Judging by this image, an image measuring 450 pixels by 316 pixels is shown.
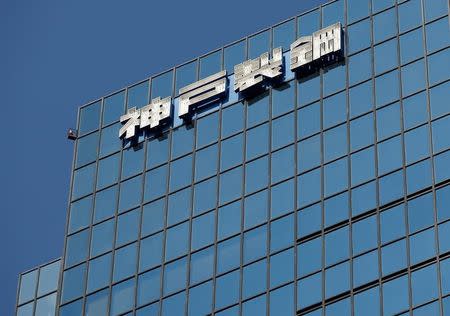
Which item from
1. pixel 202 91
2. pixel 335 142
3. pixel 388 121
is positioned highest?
pixel 202 91

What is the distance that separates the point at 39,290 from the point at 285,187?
1800cm

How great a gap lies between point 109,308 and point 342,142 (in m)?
15.8

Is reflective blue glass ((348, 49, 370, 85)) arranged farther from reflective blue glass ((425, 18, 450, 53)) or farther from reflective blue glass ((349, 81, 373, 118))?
reflective blue glass ((425, 18, 450, 53))

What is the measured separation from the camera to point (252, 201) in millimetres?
108688

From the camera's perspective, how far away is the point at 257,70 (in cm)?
11269

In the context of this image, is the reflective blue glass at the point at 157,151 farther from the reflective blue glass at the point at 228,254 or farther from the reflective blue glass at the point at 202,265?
the reflective blue glass at the point at 228,254

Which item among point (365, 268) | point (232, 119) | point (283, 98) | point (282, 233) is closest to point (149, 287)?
point (282, 233)

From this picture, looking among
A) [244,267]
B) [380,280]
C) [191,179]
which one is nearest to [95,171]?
[191,179]

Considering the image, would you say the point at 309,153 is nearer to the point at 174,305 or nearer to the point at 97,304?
the point at 174,305

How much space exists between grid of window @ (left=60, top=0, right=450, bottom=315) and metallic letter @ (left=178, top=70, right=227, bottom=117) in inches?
27.7

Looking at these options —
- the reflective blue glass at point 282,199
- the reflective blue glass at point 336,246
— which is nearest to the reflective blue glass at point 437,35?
the reflective blue glass at point 282,199

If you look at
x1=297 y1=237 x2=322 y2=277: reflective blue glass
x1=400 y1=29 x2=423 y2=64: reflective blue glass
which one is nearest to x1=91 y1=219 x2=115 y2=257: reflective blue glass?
x1=297 y1=237 x2=322 y2=277: reflective blue glass

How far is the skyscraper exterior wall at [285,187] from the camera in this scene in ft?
332

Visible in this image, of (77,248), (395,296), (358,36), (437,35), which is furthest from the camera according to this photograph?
(77,248)
